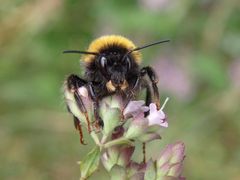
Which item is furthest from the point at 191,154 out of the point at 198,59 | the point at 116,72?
the point at 116,72

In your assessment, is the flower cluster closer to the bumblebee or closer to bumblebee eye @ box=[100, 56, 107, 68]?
the bumblebee

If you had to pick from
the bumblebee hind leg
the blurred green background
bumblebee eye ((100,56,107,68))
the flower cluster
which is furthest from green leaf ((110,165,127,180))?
the blurred green background

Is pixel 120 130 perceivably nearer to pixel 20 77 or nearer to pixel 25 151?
pixel 25 151

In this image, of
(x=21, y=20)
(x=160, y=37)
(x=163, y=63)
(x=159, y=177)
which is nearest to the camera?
(x=159, y=177)

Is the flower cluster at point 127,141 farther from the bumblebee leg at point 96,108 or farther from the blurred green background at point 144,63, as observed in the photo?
the blurred green background at point 144,63

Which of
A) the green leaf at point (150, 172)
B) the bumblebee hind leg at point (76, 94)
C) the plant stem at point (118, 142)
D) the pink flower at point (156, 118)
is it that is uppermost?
the bumblebee hind leg at point (76, 94)

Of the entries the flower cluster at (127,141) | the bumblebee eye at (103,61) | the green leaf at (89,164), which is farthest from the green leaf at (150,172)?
the bumblebee eye at (103,61)

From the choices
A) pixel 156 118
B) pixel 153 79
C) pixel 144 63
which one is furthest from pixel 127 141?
pixel 144 63
